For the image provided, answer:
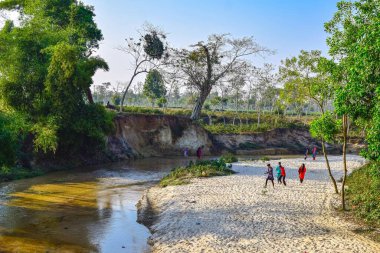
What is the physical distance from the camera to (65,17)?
146 ft

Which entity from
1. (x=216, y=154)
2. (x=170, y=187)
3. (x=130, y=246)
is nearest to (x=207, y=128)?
(x=216, y=154)

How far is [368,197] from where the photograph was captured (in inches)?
703

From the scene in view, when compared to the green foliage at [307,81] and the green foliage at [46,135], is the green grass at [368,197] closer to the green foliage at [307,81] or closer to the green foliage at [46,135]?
the green foliage at [307,81]

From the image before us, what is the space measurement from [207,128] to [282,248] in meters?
47.9

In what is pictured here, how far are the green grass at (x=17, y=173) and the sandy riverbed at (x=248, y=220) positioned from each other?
11590 millimetres

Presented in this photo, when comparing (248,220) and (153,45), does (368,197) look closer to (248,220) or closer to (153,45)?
(248,220)

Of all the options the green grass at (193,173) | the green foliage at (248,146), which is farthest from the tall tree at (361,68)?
the green foliage at (248,146)

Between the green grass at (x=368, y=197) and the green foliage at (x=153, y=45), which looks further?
the green foliage at (x=153, y=45)

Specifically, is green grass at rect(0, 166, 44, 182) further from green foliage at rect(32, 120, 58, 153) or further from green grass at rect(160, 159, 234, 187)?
green grass at rect(160, 159, 234, 187)

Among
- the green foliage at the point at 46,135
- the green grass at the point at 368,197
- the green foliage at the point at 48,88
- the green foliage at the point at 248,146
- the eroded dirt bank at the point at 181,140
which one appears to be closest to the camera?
the green grass at the point at 368,197

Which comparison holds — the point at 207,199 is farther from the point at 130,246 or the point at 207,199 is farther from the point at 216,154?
the point at 216,154

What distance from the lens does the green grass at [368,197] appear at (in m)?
14.8

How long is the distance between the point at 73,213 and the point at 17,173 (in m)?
13.3

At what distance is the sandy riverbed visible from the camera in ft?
44.1
